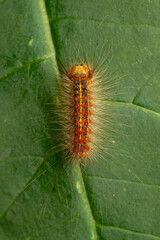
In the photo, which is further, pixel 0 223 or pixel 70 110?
pixel 70 110

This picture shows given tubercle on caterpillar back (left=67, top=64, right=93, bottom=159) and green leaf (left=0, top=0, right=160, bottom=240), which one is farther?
tubercle on caterpillar back (left=67, top=64, right=93, bottom=159)

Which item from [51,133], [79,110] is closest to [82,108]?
[79,110]

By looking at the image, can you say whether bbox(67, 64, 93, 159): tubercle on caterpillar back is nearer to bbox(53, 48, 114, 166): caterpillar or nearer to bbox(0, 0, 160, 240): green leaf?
bbox(53, 48, 114, 166): caterpillar

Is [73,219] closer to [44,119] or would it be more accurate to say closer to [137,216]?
[137,216]

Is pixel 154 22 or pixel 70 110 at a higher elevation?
pixel 154 22

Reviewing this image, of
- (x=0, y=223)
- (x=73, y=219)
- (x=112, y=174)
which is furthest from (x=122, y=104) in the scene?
(x=0, y=223)

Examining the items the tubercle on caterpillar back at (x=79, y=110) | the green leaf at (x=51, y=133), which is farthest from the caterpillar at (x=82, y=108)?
the green leaf at (x=51, y=133)

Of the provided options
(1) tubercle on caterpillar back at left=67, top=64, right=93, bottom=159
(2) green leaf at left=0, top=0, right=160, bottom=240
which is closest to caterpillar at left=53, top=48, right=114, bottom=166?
(1) tubercle on caterpillar back at left=67, top=64, right=93, bottom=159
